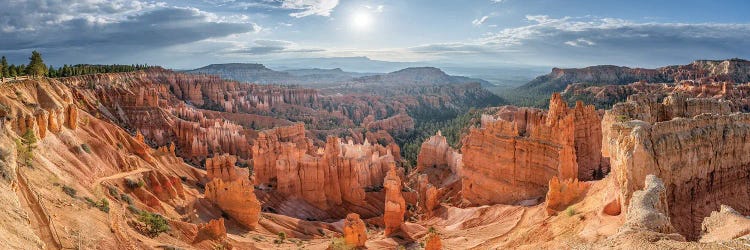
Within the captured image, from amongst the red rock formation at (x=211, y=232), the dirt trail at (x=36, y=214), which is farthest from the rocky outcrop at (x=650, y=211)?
the red rock formation at (x=211, y=232)

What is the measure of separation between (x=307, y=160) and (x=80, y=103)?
2510cm

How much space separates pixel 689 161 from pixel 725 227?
756 centimetres

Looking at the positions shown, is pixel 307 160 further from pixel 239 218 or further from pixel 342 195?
pixel 239 218

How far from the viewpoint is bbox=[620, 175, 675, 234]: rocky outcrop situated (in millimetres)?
12711

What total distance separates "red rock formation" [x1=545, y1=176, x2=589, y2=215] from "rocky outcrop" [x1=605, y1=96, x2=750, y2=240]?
21.8 feet

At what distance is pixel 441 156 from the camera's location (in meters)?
62.0

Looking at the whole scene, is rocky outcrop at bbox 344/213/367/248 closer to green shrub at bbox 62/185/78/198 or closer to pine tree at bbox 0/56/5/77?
green shrub at bbox 62/185/78/198

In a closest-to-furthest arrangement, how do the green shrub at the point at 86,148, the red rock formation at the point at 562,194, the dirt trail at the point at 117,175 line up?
the red rock formation at the point at 562,194 < the dirt trail at the point at 117,175 < the green shrub at the point at 86,148

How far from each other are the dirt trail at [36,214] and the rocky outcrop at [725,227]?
19534mm

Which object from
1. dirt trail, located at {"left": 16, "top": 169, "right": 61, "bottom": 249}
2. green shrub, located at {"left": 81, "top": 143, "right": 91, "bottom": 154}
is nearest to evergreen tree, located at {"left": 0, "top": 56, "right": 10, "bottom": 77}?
green shrub, located at {"left": 81, "top": 143, "right": 91, "bottom": 154}

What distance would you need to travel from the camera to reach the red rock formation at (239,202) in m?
35.2

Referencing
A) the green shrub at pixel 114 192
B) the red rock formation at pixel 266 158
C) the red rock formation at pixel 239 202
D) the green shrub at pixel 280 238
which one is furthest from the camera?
the red rock formation at pixel 266 158

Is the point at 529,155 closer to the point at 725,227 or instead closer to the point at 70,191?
the point at 725,227

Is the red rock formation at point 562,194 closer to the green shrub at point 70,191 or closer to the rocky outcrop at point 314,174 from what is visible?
the rocky outcrop at point 314,174
